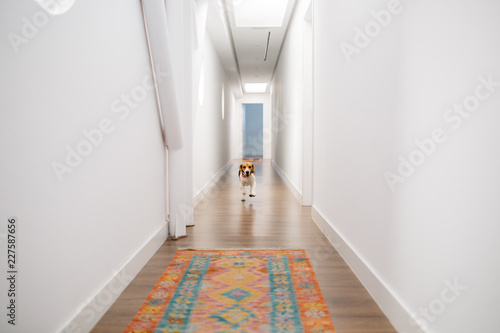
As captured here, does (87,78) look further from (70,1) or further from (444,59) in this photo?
(444,59)

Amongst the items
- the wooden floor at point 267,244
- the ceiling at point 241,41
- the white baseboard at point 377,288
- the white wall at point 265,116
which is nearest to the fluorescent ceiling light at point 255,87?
the white wall at point 265,116

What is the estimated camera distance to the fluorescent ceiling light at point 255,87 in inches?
532

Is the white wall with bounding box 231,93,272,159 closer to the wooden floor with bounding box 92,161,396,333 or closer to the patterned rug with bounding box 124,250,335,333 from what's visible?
the wooden floor with bounding box 92,161,396,333

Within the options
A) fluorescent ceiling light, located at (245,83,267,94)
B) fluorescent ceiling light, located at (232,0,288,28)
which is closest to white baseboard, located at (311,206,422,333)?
fluorescent ceiling light, located at (232,0,288,28)

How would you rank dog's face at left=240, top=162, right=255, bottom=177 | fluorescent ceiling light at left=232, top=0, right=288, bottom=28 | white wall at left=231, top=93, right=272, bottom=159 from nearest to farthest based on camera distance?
dog's face at left=240, top=162, right=255, bottom=177
fluorescent ceiling light at left=232, top=0, right=288, bottom=28
white wall at left=231, top=93, right=272, bottom=159

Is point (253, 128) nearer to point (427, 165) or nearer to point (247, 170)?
point (247, 170)

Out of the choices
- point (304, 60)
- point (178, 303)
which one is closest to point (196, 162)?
point (304, 60)

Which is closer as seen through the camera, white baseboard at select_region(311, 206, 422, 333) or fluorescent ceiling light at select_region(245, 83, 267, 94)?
white baseboard at select_region(311, 206, 422, 333)

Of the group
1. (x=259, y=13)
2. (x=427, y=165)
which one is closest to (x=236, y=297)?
(x=427, y=165)

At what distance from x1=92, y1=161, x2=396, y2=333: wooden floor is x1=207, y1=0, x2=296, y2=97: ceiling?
9.30 ft

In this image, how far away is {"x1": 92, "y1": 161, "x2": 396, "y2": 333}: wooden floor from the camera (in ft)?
5.40

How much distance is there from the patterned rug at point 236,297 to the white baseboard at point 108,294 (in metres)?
0.16

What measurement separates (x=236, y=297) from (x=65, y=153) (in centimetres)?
110

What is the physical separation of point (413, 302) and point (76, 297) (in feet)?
4.44
